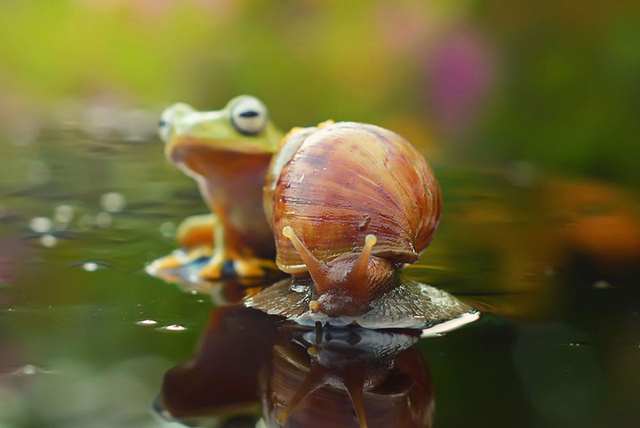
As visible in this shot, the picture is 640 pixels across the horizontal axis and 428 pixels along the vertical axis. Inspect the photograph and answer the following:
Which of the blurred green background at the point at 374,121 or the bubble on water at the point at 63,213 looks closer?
the blurred green background at the point at 374,121

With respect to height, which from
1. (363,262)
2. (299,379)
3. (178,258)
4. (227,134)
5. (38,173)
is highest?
(227,134)

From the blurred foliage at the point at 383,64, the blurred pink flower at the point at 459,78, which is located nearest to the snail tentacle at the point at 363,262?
the blurred foliage at the point at 383,64

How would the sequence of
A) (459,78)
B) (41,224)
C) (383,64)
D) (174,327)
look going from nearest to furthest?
1. (174,327)
2. (41,224)
3. (459,78)
4. (383,64)

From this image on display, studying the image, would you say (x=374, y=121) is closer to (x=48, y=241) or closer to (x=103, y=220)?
(x=103, y=220)

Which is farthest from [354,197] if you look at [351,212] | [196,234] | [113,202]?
[113,202]

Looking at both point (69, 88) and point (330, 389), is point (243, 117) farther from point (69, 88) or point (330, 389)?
point (69, 88)

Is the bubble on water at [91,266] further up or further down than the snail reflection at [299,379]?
further down

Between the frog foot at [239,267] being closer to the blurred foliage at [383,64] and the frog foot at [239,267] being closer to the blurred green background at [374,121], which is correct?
the blurred green background at [374,121]
